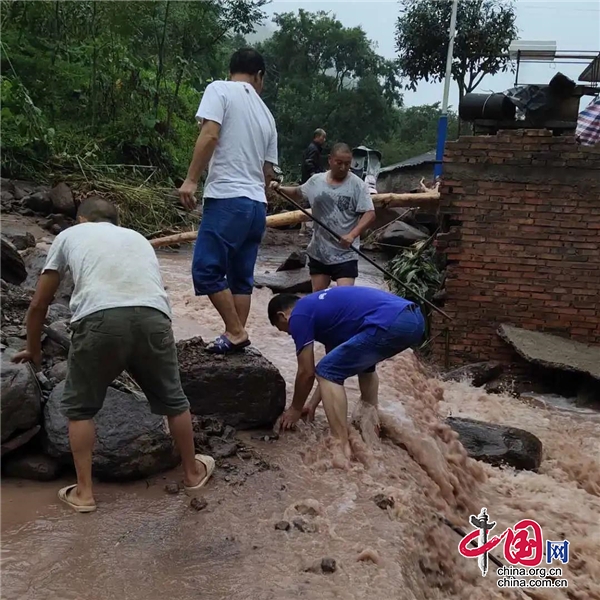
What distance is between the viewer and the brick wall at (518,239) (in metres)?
7.84

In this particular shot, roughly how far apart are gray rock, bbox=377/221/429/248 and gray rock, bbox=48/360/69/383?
9100 mm

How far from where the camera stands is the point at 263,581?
9.04 feet

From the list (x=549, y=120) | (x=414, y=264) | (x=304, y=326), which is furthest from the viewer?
(x=414, y=264)

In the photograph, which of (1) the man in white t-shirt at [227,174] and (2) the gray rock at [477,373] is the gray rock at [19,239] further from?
(2) the gray rock at [477,373]

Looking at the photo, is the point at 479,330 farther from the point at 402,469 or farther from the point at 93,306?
the point at 93,306

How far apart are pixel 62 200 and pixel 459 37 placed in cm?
1380

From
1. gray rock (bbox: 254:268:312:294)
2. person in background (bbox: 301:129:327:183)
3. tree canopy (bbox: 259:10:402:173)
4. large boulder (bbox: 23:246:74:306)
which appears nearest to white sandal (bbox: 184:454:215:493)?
large boulder (bbox: 23:246:74:306)

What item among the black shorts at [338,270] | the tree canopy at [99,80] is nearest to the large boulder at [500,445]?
the black shorts at [338,270]

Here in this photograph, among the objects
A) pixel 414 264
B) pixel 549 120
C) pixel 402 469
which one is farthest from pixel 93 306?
pixel 414 264

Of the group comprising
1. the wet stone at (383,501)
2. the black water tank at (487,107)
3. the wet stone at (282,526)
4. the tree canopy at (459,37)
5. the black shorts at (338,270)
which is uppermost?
the tree canopy at (459,37)

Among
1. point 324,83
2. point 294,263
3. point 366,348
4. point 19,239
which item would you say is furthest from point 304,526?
point 324,83

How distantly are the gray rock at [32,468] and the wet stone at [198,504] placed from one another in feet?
2.45

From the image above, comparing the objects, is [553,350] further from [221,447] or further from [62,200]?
[62,200]

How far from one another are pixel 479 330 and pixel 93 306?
6.09 meters
